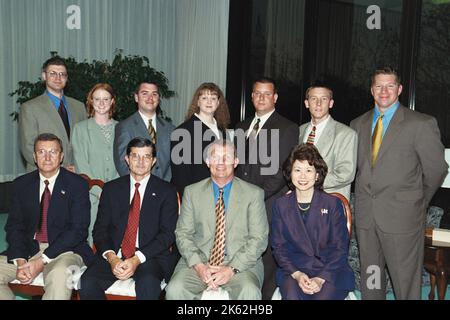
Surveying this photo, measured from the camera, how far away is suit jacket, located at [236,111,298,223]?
12.3 feet

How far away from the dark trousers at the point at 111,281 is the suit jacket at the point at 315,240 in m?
0.74

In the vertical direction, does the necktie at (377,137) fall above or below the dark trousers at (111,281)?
above

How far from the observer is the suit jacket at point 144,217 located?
3.41 m

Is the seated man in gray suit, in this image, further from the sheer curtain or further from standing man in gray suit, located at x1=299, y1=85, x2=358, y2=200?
the sheer curtain

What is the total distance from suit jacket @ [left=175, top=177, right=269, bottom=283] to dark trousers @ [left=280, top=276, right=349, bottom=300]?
0.24 m

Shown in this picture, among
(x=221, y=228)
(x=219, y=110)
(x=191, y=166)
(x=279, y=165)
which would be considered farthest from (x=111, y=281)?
(x=219, y=110)

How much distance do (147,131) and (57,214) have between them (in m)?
0.95

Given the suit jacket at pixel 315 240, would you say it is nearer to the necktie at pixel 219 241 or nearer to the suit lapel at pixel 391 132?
the necktie at pixel 219 241

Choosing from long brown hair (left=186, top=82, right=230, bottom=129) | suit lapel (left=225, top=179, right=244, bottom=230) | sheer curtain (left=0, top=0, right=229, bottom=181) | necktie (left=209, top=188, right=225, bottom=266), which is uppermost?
sheer curtain (left=0, top=0, right=229, bottom=181)

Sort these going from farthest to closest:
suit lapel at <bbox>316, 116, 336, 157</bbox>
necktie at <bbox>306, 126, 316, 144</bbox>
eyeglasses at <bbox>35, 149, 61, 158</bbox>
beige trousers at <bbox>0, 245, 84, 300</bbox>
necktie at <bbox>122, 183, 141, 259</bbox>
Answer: necktie at <bbox>306, 126, 316, 144</bbox> → suit lapel at <bbox>316, 116, 336, 157</bbox> → eyeglasses at <bbox>35, 149, 61, 158</bbox> → necktie at <bbox>122, 183, 141, 259</bbox> → beige trousers at <bbox>0, 245, 84, 300</bbox>

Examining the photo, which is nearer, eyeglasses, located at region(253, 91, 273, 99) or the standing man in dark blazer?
the standing man in dark blazer

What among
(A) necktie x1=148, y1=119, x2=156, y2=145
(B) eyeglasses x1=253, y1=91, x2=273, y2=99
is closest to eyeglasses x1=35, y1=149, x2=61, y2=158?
(A) necktie x1=148, y1=119, x2=156, y2=145

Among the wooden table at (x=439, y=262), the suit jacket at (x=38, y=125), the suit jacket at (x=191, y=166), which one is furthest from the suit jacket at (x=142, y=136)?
the wooden table at (x=439, y=262)
